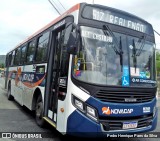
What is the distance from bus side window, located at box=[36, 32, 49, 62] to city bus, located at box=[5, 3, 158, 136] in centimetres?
85

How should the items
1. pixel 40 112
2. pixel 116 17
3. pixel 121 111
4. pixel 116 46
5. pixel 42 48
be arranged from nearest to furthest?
pixel 121 111 < pixel 116 46 < pixel 116 17 < pixel 40 112 < pixel 42 48

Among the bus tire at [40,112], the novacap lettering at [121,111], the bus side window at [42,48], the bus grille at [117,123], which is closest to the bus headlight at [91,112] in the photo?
the bus grille at [117,123]

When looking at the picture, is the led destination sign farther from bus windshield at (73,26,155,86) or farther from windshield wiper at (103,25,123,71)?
bus windshield at (73,26,155,86)

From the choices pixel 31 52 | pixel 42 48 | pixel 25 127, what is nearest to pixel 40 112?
pixel 25 127

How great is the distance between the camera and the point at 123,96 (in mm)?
5035

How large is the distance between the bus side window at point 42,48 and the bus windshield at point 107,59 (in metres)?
2.10

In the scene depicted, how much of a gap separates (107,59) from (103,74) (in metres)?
0.35

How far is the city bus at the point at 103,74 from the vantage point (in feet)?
15.7

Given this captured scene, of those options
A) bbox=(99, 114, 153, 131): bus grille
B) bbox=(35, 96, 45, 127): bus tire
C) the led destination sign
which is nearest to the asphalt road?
bbox=(35, 96, 45, 127): bus tire

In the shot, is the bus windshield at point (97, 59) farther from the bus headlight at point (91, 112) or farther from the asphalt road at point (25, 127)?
the asphalt road at point (25, 127)

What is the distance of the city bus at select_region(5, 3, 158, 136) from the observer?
15.7 ft

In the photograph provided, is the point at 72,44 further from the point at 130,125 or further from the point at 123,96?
the point at 130,125

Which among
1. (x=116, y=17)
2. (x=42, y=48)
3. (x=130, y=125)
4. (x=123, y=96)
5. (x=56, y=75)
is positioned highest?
(x=116, y=17)

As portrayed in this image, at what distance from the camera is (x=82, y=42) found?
196 inches
